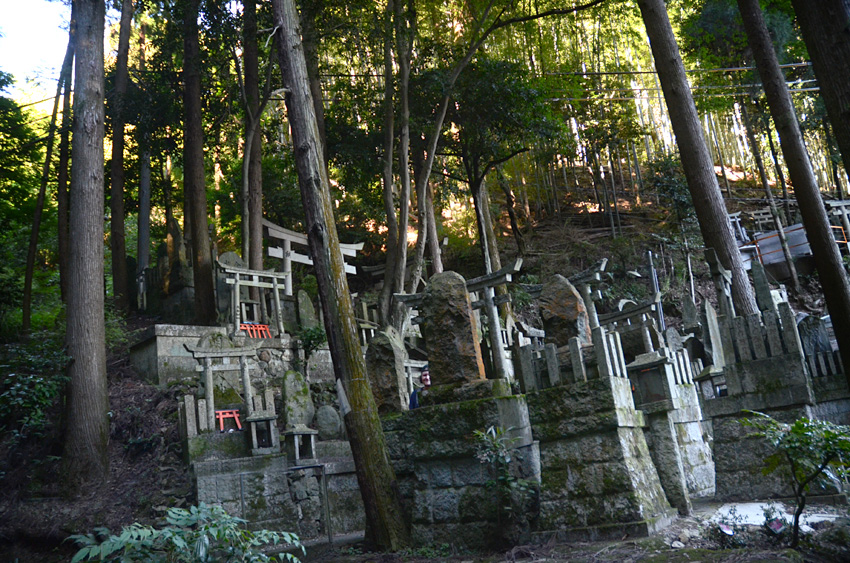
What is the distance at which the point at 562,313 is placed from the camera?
27.2 ft

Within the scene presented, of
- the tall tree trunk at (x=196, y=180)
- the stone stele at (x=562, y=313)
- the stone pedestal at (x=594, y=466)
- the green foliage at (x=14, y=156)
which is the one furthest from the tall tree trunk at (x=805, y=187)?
the green foliage at (x=14, y=156)

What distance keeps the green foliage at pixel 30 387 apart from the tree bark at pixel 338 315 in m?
5.84

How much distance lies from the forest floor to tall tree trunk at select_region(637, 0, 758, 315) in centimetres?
466

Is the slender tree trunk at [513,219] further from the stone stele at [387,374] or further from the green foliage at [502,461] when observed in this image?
the green foliage at [502,461]

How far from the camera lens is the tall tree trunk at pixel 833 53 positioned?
14.0ft

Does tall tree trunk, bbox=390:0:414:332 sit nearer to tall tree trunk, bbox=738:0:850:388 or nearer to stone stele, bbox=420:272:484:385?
tall tree trunk, bbox=738:0:850:388

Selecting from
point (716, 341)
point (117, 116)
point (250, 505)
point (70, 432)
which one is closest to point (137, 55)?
point (117, 116)

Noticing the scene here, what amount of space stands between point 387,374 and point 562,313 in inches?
94.5

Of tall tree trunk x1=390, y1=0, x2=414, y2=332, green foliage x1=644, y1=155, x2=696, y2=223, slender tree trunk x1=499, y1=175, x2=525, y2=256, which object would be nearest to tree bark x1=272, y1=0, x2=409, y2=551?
tall tree trunk x1=390, y1=0, x2=414, y2=332

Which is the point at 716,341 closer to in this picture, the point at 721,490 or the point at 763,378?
the point at 763,378

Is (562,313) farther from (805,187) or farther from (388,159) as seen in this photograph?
(388,159)

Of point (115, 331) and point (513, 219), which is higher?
point (513, 219)

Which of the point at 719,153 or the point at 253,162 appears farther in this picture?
the point at 719,153

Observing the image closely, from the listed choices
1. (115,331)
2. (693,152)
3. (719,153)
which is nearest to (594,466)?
(693,152)
